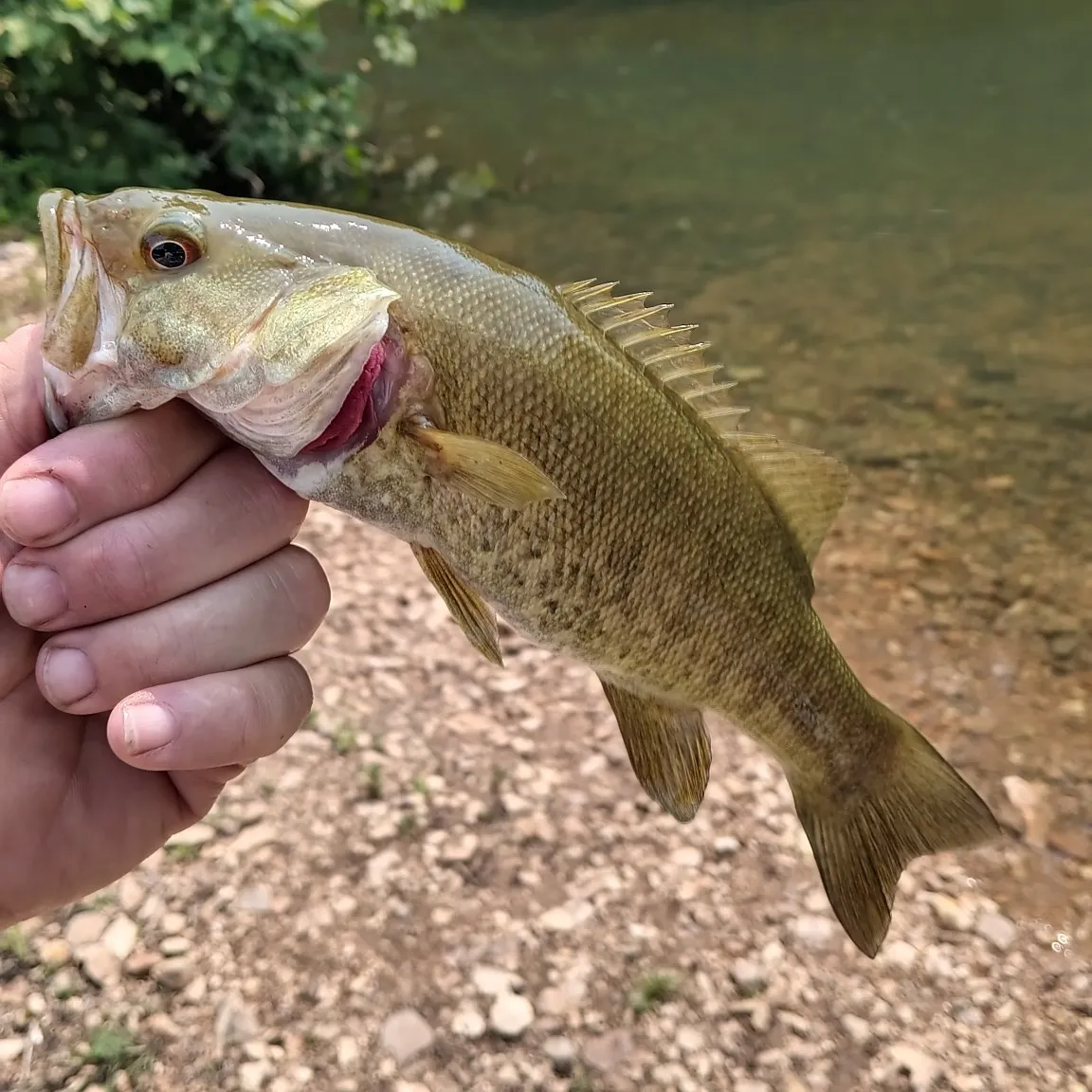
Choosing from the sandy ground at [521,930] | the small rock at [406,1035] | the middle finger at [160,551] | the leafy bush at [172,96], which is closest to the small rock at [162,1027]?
the sandy ground at [521,930]

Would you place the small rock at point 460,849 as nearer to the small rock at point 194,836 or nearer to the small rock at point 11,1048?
the small rock at point 194,836


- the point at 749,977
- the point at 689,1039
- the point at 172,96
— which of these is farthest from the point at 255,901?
the point at 172,96

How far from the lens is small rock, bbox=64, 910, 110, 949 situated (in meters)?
2.79

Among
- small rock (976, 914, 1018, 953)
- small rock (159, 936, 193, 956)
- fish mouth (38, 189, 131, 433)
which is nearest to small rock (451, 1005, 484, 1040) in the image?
small rock (159, 936, 193, 956)

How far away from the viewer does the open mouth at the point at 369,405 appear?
1540 mm

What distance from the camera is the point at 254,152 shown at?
8.12 metres

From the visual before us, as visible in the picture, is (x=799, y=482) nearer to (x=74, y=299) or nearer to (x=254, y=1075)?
(x=74, y=299)

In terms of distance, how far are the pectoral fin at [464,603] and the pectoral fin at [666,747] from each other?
308 millimetres

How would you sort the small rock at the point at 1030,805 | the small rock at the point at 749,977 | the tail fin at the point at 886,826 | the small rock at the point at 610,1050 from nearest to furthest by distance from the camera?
the tail fin at the point at 886,826, the small rock at the point at 610,1050, the small rock at the point at 749,977, the small rock at the point at 1030,805

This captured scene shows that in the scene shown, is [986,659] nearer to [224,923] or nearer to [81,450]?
[224,923]

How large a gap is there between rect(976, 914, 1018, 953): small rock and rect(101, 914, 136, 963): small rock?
2.66 m

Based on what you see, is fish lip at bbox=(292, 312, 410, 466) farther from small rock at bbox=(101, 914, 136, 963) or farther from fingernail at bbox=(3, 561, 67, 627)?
small rock at bbox=(101, 914, 136, 963)

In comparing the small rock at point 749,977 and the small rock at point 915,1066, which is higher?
the small rock at point 915,1066

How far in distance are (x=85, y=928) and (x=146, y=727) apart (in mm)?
1698
